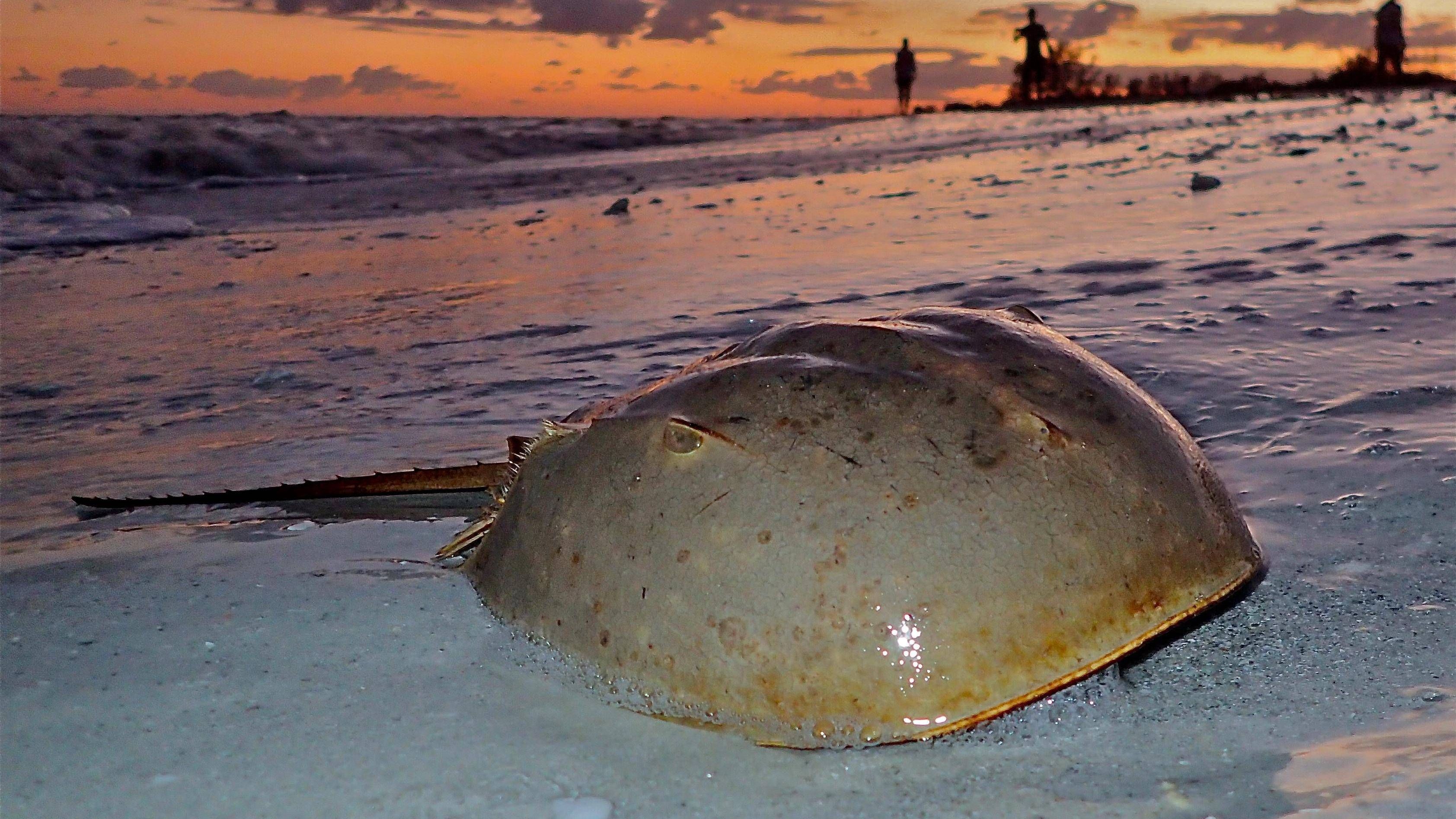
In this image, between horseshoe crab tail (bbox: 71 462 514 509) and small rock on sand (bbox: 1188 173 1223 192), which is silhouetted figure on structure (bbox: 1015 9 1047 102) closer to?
small rock on sand (bbox: 1188 173 1223 192)

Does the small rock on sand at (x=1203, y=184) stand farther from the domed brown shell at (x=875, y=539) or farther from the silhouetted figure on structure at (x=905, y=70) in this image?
the silhouetted figure on structure at (x=905, y=70)

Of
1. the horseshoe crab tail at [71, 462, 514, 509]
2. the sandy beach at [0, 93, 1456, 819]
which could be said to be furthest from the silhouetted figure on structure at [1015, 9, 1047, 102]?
the horseshoe crab tail at [71, 462, 514, 509]

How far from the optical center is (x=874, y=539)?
1402 millimetres

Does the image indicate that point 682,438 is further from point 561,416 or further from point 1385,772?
point 561,416

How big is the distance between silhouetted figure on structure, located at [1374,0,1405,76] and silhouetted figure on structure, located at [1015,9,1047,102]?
8215mm

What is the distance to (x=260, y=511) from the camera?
107 inches

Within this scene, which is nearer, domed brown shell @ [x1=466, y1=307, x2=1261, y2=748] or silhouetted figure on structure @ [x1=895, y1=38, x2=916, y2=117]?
domed brown shell @ [x1=466, y1=307, x2=1261, y2=748]

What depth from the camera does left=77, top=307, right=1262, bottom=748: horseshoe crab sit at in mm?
1380

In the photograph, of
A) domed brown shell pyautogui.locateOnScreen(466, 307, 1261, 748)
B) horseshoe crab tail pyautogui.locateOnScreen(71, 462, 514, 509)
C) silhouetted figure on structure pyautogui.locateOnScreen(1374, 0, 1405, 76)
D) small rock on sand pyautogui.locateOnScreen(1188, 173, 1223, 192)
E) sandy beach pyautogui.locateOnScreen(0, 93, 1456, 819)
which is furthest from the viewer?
silhouetted figure on structure pyautogui.locateOnScreen(1374, 0, 1405, 76)

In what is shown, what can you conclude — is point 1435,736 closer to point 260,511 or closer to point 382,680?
point 382,680

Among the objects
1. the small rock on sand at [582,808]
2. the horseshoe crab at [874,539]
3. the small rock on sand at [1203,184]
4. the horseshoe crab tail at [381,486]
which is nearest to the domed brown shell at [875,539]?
the horseshoe crab at [874,539]

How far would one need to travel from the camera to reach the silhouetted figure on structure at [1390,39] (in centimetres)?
2645

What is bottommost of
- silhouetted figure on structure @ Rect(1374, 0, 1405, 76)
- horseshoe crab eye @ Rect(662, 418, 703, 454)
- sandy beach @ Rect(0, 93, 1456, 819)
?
sandy beach @ Rect(0, 93, 1456, 819)

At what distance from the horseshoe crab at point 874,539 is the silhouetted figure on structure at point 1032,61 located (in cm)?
3133
